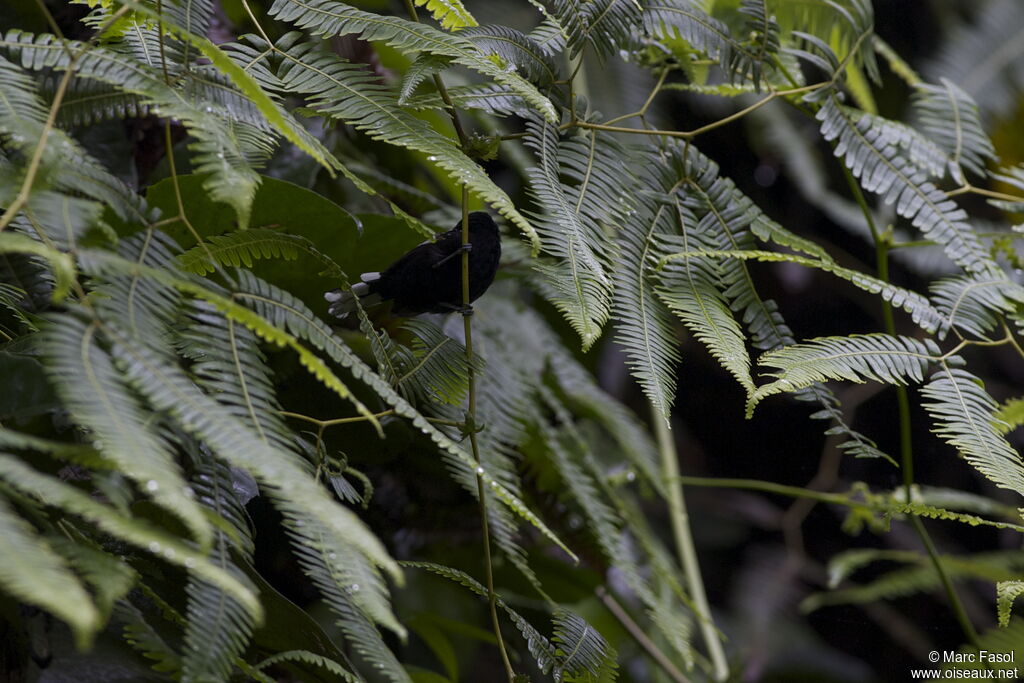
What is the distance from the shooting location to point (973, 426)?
89 centimetres

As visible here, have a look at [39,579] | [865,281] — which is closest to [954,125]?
[865,281]

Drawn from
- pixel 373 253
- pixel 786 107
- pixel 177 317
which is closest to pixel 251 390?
pixel 177 317

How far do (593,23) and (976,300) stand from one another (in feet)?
2.13

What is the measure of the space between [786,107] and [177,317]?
7.44ft

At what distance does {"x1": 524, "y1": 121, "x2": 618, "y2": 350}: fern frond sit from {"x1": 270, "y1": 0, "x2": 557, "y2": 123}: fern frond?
0.34 feet

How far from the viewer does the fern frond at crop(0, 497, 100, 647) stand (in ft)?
1.36

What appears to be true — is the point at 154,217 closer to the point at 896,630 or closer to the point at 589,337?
the point at 589,337

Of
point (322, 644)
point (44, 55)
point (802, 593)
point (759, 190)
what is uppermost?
point (44, 55)

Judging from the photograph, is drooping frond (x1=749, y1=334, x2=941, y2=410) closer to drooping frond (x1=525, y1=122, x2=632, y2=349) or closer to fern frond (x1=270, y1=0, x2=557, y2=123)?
drooping frond (x1=525, y1=122, x2=632, y2=349)

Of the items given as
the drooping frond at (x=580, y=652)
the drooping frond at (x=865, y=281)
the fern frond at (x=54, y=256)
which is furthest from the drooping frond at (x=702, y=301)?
the fern frond at (x=54, y=256)

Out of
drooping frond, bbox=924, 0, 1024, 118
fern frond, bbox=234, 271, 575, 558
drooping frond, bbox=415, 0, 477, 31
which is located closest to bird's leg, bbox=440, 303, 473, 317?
fern frond, bbox=234, 271, 575, 558

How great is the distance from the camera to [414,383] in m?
0.90

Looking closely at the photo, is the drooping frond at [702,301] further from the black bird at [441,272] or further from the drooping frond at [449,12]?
the drooping frond at [449,12]

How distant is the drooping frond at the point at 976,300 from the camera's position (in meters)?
1.04
